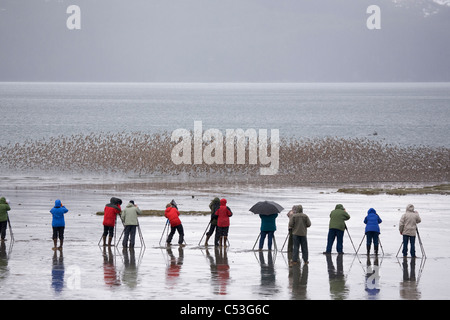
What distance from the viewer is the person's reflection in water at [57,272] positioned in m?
20.5

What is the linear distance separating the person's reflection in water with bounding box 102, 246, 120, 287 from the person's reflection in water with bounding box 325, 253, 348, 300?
5879mm

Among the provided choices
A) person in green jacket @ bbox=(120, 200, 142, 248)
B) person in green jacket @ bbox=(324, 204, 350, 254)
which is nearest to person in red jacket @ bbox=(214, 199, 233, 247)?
person in green jacket @ bbox=(120, 200, 142, 248)

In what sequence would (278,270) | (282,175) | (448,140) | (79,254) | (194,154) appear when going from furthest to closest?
(448,140), (194,154), (282,175), (79,254), (278,270)

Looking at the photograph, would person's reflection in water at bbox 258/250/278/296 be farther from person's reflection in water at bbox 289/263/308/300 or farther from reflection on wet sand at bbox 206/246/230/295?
reflection on wet sand at bbox 206/246/230/295

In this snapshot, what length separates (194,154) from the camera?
68375mm

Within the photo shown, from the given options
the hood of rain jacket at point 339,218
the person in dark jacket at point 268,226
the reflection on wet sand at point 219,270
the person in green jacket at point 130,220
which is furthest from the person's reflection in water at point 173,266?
the hood of rain jacket at point 339,218

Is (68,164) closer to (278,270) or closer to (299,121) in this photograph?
(278,270)

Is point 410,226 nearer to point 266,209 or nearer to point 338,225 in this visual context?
point 338,225

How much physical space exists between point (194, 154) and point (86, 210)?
28.8 metres

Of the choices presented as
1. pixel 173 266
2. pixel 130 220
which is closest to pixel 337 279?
pixel 173 266

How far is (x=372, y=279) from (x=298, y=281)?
7.11 ft

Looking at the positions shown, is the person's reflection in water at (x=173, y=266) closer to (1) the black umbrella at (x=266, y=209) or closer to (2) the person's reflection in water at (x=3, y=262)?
(1) the black umbrella at (x=266, y=209)

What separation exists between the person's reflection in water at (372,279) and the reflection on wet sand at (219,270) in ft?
12.5
